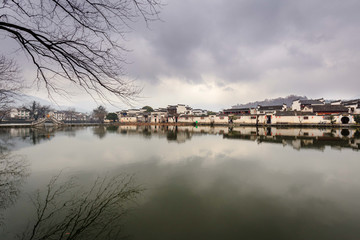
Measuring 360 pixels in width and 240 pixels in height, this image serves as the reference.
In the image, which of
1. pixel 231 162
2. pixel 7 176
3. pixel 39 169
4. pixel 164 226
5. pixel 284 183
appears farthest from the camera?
pixel 231 162

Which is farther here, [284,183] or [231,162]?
[231,162]

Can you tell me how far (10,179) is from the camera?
5.19 meters

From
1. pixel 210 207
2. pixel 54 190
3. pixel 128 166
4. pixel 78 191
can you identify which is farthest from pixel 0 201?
pixel 210 207

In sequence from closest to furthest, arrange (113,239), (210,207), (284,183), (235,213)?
(113,239), (235,213), (210,207), (284,183)

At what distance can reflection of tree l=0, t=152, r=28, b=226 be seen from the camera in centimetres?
389

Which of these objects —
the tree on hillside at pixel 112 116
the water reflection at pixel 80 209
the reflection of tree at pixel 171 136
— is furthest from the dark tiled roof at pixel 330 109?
the tree on hillside at pixel 112 116

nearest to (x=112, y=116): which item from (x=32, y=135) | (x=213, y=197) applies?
(x=32, y=135)

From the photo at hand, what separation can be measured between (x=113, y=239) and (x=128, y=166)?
430 centimetres

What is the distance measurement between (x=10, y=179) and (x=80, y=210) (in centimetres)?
439

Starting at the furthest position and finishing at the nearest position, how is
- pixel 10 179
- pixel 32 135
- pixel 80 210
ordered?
1. pixel 32 135
2. pixel 10 179
3. pixel 80 210

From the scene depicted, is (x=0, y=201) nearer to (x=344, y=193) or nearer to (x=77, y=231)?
(x=77, y=231)

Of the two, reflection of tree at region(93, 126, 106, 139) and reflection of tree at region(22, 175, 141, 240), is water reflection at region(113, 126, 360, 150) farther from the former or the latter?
reflection of tree at region(22, 175, 141, 240)

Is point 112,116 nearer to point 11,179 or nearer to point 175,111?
point 175,111

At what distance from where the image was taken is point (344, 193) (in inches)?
166
